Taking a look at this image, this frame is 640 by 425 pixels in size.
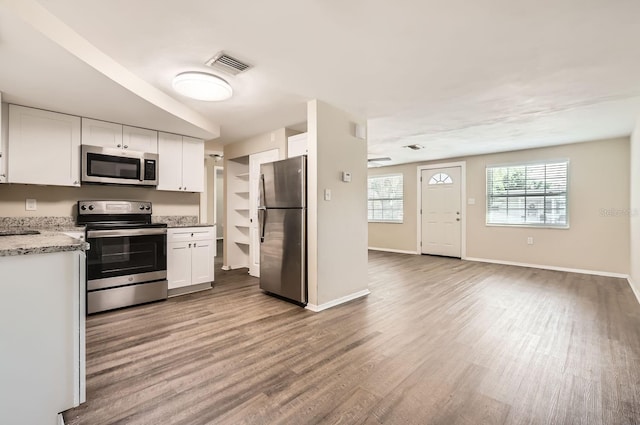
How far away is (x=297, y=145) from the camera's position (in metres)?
3.96

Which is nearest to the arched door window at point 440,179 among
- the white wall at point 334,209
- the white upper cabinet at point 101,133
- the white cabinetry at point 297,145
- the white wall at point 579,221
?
the white wall at point 579,221

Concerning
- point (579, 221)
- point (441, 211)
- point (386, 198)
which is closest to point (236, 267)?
point (386, 198)

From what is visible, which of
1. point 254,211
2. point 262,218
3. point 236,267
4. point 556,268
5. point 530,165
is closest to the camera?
point 262,218

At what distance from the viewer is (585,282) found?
4.50 metres

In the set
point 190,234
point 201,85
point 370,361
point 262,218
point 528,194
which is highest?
point 201,85

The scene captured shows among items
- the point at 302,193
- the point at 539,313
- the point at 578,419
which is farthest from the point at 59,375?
the point at 539,313

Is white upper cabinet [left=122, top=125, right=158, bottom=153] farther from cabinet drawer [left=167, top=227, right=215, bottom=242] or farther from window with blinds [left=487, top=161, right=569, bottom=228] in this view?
window with blinds [left=487, top=161, right=569, bottom=228]

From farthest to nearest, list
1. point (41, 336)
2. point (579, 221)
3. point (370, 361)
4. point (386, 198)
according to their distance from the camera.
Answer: point (386, 198)
point (579, 221)
point (370, 361)
point (41, 336)

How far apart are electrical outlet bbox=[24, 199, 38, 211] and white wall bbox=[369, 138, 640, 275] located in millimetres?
7123

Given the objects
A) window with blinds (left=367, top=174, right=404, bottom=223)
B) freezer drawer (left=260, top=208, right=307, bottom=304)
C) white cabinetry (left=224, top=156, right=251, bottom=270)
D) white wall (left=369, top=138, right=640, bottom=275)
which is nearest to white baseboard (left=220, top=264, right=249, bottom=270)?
white cabinetry (left=224, top=156, right=251, bottom=270)

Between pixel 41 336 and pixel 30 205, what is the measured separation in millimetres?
2686

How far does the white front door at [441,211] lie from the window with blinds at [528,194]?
0.67 meters

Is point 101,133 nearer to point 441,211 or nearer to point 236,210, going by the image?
point 236,210

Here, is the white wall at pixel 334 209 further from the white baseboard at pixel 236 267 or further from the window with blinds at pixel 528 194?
the window with blinds at pixel 528 194
